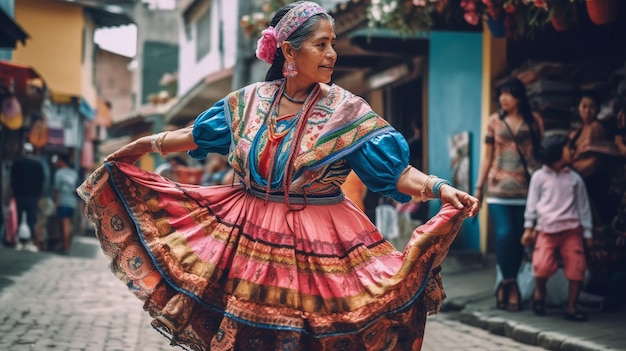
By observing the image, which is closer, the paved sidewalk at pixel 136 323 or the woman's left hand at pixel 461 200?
the woman's left hand at pixel 461 200

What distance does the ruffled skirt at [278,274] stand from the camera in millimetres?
4008

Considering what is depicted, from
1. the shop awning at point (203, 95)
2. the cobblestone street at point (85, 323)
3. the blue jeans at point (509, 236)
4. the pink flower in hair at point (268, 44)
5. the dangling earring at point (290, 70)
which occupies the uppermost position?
the shop awning at point (203, 95)

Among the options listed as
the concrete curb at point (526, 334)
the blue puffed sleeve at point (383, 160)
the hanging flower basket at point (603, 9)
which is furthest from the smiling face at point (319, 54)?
the hanging flower basket at point (603, 9)

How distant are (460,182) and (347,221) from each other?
8464 mm

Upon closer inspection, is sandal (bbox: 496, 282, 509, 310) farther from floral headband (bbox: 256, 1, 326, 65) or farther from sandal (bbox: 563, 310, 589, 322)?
floral headband (bbox: 256, 1, 326, 65)

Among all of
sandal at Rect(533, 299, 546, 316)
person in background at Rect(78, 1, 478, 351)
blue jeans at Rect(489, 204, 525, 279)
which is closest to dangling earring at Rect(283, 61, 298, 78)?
person in background at Rect(78, 1, 478, 351)

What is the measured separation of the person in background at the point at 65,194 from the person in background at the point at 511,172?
10.2m

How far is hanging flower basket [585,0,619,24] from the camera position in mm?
7656

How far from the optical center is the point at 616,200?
9.09 meters

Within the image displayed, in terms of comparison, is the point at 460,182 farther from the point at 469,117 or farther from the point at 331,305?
the point at 331,305

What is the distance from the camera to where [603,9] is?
7688mm

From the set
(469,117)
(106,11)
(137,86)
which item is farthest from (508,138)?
(137,86)

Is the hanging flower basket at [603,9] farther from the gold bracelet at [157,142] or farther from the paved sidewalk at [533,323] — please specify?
the gold bracelet at [157,142]

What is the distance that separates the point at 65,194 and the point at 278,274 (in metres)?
13.9
